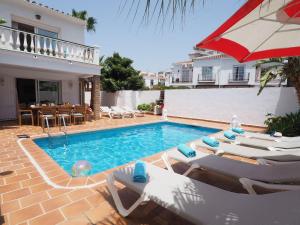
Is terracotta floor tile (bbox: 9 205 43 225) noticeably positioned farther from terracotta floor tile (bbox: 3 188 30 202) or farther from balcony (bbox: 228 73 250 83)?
balcony (bbox: 228 73 250 83)

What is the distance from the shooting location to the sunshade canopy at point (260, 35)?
2678mm

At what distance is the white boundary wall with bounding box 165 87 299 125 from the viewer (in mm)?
10312

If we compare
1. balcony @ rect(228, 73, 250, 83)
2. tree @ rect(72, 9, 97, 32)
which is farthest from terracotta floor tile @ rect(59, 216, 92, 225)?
balcony @ rect(228, 73, 250, 83)

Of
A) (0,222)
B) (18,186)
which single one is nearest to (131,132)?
(18,186)

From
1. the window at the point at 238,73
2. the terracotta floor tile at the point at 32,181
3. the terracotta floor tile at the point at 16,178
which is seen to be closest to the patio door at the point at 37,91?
the terracotta floor tile at the point at 16,178

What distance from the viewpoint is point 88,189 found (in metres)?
3.48

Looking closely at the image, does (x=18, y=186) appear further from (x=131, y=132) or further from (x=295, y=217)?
(x=131, y=132)

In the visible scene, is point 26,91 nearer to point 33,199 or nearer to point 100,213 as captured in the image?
point 33,199

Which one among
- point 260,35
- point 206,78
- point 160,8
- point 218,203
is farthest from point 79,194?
point 206,78

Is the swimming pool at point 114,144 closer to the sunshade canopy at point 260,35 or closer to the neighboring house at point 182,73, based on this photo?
the sunshade canopy at point 260,35

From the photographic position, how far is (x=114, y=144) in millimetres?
8234

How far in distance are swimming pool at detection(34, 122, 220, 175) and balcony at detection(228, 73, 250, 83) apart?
18.1 meters

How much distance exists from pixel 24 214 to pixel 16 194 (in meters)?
0.73

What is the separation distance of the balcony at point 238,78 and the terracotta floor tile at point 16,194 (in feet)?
90.0
